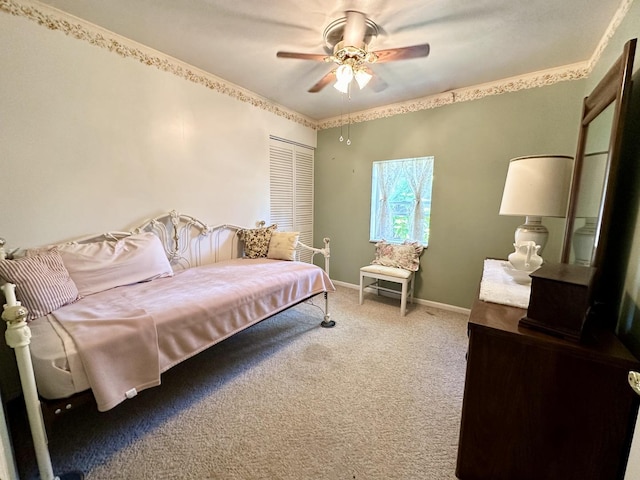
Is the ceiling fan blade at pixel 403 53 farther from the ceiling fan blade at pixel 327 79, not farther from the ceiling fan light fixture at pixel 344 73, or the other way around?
the ceiling fan blade at pixel 327 79

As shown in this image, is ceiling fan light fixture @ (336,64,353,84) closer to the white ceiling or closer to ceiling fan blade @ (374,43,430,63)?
ceiling fan blade @ (374,43,430,63)

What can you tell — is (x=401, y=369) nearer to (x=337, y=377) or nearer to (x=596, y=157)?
(x=337, y=377)

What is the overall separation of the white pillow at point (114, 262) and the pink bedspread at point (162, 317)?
9cm

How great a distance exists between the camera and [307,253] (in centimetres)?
409

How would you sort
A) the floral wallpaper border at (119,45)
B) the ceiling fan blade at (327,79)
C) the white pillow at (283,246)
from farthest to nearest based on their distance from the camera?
the white pillow at (283,246), the ceiling fan blade at (327,79), the floral wallpaper border at (119,45)

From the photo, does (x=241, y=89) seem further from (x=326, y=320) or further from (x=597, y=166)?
(x=597, y=166)

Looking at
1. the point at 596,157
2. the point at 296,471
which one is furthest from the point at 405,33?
the point at 296,471

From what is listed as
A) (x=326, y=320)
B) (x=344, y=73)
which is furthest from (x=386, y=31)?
(x=326, y=320)

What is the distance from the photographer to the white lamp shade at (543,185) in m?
1.54

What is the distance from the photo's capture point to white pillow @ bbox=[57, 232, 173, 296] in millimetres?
1723

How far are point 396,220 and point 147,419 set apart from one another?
3.06 metres

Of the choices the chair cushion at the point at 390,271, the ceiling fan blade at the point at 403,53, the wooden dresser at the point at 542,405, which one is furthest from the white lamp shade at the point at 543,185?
the chair cushion at the point at 390,271

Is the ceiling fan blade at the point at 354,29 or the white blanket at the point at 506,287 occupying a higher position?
the ceiling fan blade at the point at 354,29

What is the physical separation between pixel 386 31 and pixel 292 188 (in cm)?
220
